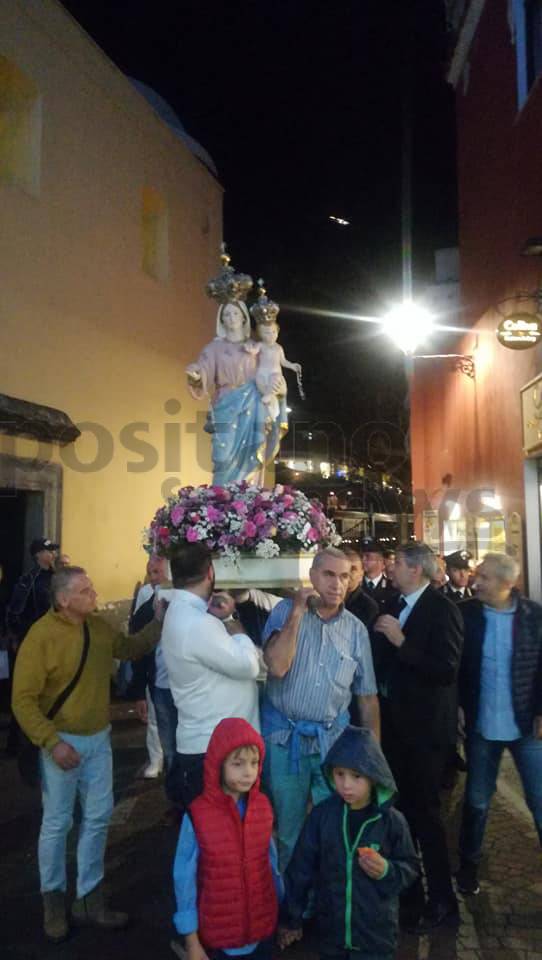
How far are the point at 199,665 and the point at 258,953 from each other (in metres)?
1.07

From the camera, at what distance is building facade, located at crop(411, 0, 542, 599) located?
8.62m

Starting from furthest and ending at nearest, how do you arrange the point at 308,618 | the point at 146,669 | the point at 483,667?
1. the point at 146,669
2. the point at 483,667
3. the point at 308,618

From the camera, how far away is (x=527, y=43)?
902cm

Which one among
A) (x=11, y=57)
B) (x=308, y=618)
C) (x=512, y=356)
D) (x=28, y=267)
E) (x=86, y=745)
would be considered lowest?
(x=86, y=745)

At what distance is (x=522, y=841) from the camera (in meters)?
4.93

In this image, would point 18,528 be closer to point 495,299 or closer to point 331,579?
point 331,579

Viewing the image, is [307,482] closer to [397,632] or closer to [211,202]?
[211,202]

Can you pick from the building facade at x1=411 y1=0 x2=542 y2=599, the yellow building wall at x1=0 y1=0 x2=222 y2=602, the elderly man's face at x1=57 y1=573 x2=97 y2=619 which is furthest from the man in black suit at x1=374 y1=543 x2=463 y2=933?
the yellow building wall at x1=0 y1=0 x2=222 y2=602

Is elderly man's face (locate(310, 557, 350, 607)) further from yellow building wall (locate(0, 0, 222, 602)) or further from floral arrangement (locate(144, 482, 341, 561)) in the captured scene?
yellow building wall (locate(0, 0, 222, 602))

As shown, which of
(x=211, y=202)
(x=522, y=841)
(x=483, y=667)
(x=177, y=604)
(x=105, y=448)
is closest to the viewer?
(x=177, y=604)

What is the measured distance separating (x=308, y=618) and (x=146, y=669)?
2.22m

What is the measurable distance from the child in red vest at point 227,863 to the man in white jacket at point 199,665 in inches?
17.1

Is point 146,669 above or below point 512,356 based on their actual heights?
below

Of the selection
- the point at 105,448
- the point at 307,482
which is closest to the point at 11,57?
the point at 105,448
